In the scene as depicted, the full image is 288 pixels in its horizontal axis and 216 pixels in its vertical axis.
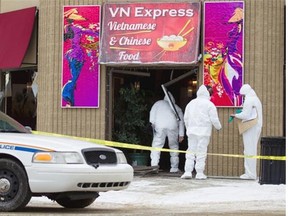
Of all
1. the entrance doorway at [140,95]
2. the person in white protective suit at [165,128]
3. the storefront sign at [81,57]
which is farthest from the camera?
the entrance doorway at [140,95]

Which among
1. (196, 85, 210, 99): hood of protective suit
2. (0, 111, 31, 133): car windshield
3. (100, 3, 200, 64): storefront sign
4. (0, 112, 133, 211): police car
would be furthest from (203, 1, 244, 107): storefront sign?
(0, 112, 133, 211): police car

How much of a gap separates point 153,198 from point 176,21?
5125mm

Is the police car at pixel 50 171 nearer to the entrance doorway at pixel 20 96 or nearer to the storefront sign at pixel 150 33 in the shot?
the storefront sign at pixel 150 33

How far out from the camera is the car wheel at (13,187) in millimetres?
10555

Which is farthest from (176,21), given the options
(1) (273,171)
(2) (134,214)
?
(2) (134,214)

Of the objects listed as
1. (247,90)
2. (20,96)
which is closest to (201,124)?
(247,90)

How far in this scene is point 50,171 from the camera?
34.3 ft

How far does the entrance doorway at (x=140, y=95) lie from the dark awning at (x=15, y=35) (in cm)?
247

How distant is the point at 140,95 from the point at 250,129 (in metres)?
3.47

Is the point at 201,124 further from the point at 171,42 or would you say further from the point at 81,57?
the point at 81,57

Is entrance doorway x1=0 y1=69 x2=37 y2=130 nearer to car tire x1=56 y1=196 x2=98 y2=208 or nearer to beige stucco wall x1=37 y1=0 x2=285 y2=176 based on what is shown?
beige stucco wall x1=37 y1=0 x2=285 y2=176

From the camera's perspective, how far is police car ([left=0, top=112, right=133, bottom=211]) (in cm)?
1046

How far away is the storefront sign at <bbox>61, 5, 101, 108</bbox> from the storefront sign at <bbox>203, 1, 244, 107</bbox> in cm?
256

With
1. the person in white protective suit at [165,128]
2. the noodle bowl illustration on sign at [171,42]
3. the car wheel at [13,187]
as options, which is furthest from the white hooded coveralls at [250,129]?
the car wheel at [13,187]
